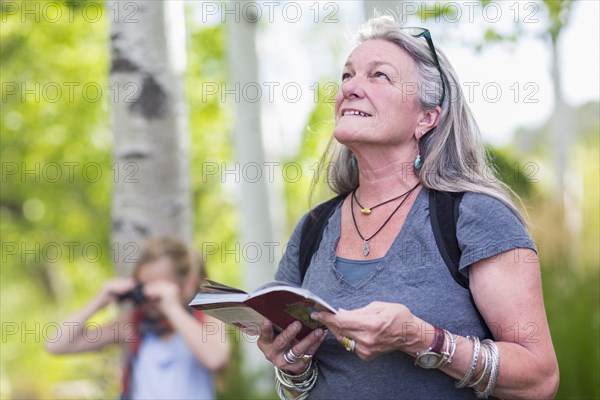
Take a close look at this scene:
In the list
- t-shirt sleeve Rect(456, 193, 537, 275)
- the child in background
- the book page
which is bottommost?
the child in background

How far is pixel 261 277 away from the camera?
8.38 m

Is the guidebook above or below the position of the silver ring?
above

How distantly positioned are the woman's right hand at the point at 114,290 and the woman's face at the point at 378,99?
2104 mm

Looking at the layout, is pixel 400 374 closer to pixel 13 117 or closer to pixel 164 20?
pixel 164 20

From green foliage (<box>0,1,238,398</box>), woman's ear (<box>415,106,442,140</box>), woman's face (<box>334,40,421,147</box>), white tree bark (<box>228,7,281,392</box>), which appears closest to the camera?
woman's face (<box>334,40,421,147</box>)

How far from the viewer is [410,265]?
8.17 ft

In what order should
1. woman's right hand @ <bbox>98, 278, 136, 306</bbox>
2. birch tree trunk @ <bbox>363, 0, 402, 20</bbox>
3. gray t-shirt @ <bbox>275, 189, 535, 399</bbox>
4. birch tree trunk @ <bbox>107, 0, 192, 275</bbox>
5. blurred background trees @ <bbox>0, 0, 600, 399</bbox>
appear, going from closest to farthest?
gray t-shirt @ <bbox>275, 189, 535, 399</bbox> → woman's right hand @ <bbox>98, 278, 136, 306</bbox> → birch tree trunk @ <bbox>107, 0, 192, 275</bbox> → birch tree trunk @ <bbox>363, 0, 402, 20</bbox> → blurred background trees @ <bbox>0, 0, 600, 399</bbox>

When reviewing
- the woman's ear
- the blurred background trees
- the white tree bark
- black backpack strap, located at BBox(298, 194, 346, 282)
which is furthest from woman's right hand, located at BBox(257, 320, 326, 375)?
the white tree bark

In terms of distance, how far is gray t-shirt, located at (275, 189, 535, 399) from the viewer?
2410 mm

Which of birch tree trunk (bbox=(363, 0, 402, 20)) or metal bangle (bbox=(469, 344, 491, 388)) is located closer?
metal bangle (bbox=(469, 344, 491, 388))

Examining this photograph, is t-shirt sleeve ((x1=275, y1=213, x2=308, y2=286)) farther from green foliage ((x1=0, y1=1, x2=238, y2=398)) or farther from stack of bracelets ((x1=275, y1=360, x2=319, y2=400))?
green foliage ((x1=0, y1=1, x2=238, y2=398))

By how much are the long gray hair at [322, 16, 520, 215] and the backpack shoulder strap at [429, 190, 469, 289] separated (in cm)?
4

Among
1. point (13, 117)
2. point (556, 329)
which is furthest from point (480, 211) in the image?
point (13, 117)

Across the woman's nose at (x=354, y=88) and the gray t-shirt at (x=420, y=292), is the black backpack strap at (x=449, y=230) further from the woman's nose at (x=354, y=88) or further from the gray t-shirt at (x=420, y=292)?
the woman's nose at (x=354, y=88)
